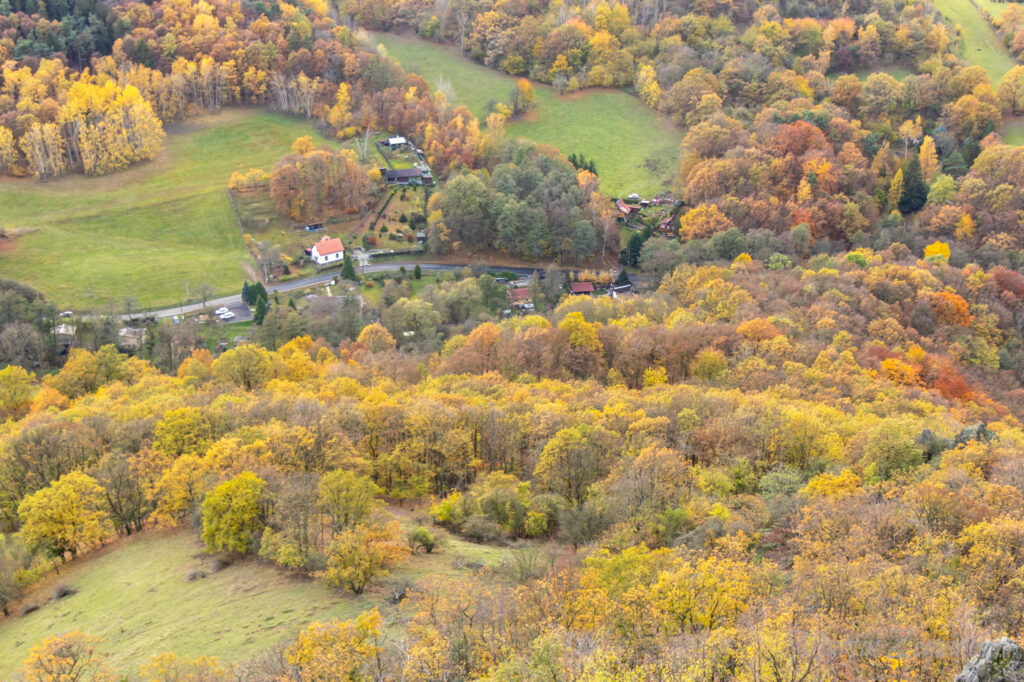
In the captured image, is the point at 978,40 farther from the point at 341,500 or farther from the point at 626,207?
the point at 341,500

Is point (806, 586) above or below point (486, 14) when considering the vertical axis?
below

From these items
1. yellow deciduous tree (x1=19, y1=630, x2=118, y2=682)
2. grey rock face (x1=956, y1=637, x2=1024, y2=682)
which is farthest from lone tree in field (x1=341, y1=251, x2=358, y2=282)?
grey rock face (x1=956, y1=637, x2=1024, y2=682)

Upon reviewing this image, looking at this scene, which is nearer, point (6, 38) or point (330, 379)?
point (330, 379)

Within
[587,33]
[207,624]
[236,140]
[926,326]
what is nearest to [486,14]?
[587,33]

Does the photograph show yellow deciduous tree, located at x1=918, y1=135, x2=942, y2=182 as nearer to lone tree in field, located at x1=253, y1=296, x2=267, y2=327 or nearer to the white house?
the white house

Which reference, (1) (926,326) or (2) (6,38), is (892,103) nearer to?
(1) (926,326)

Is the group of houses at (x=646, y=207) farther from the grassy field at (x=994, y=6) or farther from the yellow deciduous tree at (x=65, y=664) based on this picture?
the yellow deciduous tree at (x=65, y=664)

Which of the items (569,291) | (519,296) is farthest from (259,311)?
(569,291)
